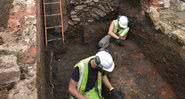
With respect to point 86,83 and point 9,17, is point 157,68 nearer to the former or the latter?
point 86,83

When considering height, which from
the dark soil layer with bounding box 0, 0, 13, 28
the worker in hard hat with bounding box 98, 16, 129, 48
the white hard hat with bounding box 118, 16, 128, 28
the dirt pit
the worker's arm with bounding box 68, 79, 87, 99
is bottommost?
the dirt pit

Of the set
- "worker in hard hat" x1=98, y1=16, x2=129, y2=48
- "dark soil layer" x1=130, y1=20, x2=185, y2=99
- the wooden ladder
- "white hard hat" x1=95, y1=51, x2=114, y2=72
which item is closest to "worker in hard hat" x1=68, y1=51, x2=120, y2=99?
"white hard hat" x1=95, y1=51, x2=114, y2=72

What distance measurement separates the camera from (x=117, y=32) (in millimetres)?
6312

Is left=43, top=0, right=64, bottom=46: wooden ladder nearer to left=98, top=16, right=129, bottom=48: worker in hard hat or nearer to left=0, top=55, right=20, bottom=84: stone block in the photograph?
left=98, top=16, right=129, bottom=48: worker in hard hat

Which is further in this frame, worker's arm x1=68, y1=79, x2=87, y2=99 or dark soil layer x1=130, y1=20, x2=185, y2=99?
dark soil layer x1=130, y1=20, x2=185, y2=99

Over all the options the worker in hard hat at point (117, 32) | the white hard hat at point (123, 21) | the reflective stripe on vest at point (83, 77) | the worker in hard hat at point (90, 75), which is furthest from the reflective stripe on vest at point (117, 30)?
the reflective stripe on vest at point (83, 77)

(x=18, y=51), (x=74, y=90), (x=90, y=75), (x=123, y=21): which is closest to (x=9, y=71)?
(x=18, y=51)

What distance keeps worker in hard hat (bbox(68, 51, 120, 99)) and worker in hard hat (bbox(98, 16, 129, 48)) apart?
2084 mm

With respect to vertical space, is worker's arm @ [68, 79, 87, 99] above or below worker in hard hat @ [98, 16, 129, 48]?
below

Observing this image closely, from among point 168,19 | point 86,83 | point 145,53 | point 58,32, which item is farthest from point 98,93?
point 58,32

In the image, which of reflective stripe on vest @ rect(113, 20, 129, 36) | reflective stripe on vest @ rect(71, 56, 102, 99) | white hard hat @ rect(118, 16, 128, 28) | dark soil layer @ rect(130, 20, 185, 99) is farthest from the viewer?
reflective stripe on vest @ rect(113, 20, 129, 36)

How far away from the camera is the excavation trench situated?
4996mm

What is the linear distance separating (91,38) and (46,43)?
44.1 inches

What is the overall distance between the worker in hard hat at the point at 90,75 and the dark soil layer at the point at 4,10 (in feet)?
4.02
